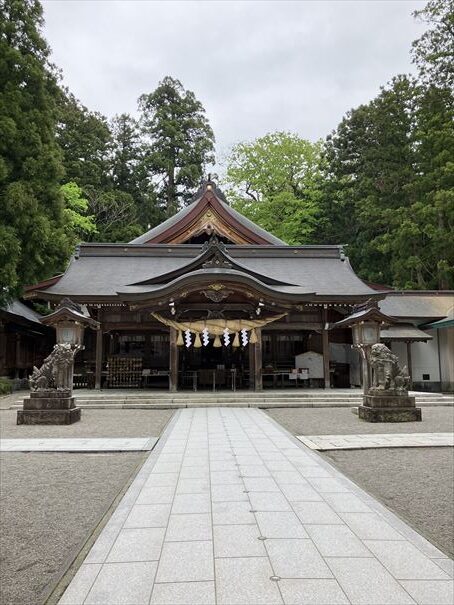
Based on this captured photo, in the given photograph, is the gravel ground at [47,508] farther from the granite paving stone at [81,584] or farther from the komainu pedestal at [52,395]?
the komainu pedestal at [52,395]

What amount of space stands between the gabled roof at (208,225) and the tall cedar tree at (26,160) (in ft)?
16.4

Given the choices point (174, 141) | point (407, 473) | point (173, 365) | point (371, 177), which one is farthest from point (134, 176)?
point (407, 473)

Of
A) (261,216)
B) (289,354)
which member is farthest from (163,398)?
(261,216)

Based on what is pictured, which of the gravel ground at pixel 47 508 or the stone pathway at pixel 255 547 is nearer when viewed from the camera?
the stone pathway at pixel 255 547

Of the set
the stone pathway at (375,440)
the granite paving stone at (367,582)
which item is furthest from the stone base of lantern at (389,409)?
the granite paving stone at (367,582)

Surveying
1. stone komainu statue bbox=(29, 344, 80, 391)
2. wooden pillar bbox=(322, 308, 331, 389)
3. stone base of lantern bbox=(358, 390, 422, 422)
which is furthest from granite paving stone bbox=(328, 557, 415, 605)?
wooden pillar bbox=(322, 308, 331, 389)

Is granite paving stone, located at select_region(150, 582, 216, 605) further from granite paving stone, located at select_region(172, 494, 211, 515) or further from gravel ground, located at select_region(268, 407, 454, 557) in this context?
gravel ground, located at select_region(268, 407, 454, 557)

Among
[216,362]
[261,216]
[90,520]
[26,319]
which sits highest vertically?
[261,216]

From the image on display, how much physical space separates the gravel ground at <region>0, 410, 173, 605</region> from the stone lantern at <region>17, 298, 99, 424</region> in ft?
4.96

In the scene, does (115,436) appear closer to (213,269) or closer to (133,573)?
(133,573)

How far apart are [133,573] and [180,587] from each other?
Result: 366 mm

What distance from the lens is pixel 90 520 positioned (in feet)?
12.6

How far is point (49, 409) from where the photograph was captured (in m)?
9.72

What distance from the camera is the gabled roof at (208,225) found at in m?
20.6
